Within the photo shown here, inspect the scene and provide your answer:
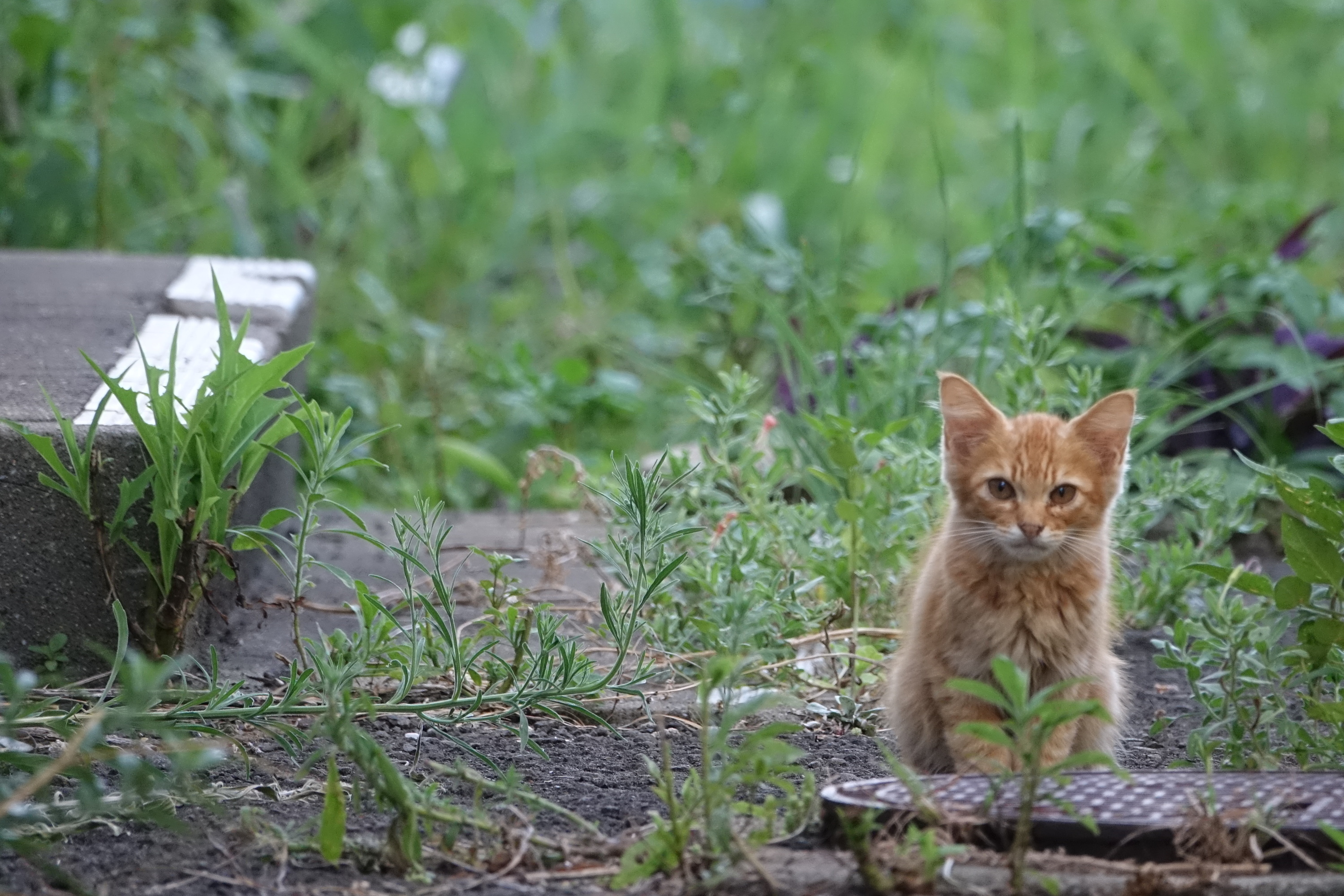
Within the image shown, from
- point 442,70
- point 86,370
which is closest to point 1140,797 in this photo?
point 86,370

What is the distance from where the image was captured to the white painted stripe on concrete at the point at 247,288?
343cm

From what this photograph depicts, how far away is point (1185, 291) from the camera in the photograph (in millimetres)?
3783

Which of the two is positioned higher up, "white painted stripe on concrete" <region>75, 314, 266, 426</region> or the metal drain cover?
"white painted stripe on concrete" <region>75, 314, 266, 426</region>

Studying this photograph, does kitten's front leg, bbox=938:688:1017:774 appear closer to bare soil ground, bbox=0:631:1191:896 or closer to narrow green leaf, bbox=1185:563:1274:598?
bare soil ground, bbox=0:631:1191:896

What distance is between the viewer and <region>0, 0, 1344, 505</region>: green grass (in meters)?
4.50

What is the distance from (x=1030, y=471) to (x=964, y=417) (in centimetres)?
15

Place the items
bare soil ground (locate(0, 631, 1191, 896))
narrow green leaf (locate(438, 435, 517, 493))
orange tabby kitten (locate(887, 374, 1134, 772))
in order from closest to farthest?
bare soil ground (locate(0, 631, 1191, 896)) → orange tabby kitten (locate(887, 374, 1134, 772)) → narrow green leaf (locate(438, 435, 517, 493))

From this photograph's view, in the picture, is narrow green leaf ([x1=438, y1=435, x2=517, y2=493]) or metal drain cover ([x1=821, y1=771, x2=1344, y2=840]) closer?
metal drain cover ([x1=821, y1=771, x2=1344, y2=840])

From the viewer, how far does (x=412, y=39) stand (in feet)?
21.3

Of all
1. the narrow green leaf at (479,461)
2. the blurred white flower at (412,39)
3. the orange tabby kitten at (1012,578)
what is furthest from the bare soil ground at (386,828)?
the blurred white flower at (412,39)

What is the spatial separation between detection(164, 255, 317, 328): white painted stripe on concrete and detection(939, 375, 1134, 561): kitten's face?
1700 mm

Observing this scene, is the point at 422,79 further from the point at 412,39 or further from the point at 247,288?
the point at 247,288

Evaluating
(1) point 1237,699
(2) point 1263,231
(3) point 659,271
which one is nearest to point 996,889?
(1) point 1237,699

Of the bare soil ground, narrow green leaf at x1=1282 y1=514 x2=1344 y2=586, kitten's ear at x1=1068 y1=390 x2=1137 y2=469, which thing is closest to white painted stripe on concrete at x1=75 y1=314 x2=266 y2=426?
the bare soil ground
